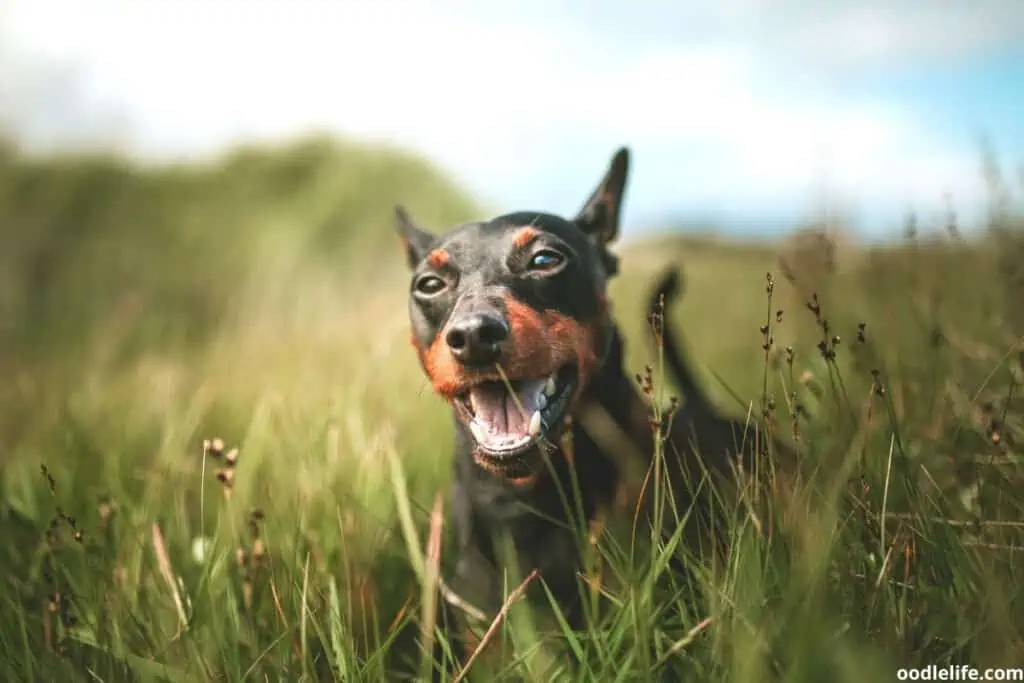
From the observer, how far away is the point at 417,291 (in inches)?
92.8

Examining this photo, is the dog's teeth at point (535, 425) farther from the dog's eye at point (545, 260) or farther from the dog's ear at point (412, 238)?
the dog's ear at point (412, 238)

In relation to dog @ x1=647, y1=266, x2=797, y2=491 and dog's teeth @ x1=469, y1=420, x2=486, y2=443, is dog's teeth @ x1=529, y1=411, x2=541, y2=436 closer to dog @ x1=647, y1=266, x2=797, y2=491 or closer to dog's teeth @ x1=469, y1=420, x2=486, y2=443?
dog's teeth @ x1=469, y1=420, x2=486, y2=443

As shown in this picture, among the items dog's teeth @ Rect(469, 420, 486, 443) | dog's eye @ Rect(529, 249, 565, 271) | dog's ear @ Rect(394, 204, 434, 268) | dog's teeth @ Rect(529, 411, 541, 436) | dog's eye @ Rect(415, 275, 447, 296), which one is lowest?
dog's teeth @ Rect(469, 420, 486, 443)

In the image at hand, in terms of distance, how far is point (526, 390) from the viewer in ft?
6.79

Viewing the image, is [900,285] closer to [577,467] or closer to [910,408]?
[910,408]

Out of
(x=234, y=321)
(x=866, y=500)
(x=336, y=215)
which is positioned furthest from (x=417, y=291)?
(x=336, y=215)

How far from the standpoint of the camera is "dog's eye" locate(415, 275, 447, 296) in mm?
2326

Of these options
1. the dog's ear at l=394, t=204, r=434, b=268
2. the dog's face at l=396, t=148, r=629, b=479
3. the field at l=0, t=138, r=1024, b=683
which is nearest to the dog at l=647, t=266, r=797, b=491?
the field at l=0, t=138, r=1024, b=683

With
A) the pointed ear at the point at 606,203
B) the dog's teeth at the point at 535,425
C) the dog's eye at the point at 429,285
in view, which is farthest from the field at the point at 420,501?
the pointed ear at the point at 606,203

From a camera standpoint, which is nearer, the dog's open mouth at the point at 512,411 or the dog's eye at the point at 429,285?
the dog's open mouth at the point at 512,411

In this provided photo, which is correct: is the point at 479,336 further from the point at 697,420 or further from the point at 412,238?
the point at 697,420

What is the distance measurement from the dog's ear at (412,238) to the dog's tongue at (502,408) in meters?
0.75

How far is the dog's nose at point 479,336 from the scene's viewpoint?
192 centimetres

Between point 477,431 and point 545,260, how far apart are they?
0.53 m
